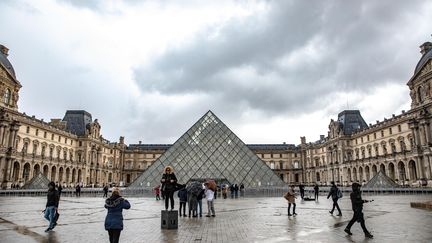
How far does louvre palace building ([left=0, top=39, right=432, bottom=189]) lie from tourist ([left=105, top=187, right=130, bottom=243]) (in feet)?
67.9

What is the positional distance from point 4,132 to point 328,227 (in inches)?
1517

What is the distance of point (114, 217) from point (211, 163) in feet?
71.5

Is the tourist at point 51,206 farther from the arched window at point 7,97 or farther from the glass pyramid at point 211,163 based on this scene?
the arched window at point 7,97

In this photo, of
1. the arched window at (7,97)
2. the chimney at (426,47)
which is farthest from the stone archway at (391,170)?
the arched window at (7,97)

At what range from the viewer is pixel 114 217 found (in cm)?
445

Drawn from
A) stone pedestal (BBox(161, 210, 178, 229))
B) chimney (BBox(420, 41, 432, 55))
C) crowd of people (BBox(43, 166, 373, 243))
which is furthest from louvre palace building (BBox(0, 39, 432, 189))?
stone pedestal (BBox(161, 210, 178, 229))

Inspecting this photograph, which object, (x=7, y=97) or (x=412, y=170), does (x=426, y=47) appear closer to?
(x=412, y=170)

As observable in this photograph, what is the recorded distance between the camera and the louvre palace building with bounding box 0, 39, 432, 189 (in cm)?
3528

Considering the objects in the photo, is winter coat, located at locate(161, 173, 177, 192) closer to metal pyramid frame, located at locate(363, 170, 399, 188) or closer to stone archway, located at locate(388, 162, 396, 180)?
metal pyramid frame, located at locate(363, 170, 399, 188)

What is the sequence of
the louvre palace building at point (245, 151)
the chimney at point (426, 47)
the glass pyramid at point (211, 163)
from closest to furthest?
the glass pyramid at point (211, 163)
the louvre palace building at point (245, 151)
the chimney at point (426, 47)

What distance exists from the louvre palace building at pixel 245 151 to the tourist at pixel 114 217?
2070cm

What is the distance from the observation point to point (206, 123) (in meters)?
28.9

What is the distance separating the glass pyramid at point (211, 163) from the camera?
25.0 meters

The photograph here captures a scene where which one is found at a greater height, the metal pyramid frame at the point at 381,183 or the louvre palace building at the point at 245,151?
the louvre palace building at the point at 245,151
